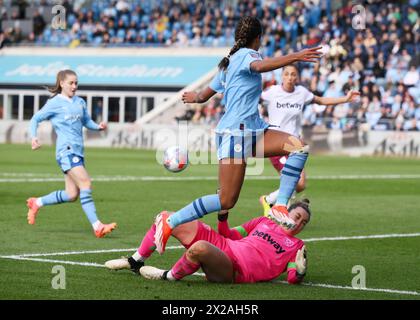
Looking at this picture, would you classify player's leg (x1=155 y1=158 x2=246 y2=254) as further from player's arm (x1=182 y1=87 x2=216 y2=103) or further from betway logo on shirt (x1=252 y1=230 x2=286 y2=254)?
player's arm (x1=182 y1=87 x2=216 y2=103)

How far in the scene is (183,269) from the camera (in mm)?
9648

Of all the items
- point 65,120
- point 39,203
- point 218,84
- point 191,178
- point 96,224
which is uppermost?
point 218,84

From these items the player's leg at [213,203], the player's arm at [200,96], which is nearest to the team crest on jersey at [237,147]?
the player's leg at [213,203]

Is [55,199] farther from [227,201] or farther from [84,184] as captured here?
[227,201]

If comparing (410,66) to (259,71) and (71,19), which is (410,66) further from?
(259,71)

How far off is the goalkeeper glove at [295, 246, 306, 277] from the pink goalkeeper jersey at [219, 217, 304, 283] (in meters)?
0.08

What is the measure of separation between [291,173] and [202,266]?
2.46 m

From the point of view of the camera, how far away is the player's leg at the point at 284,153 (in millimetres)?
10520

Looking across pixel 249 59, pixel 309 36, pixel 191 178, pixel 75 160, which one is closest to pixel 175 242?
pixel 75 160

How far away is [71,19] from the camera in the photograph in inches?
2247

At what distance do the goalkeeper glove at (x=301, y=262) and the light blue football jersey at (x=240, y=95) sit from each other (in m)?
1.65

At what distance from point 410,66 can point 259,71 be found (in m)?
30.6

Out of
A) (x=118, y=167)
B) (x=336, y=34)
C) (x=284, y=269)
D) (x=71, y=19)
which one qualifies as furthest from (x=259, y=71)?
(x=71, y=19)

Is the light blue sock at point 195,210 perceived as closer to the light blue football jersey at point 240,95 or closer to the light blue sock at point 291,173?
the light blue football jersey at point 240,95
